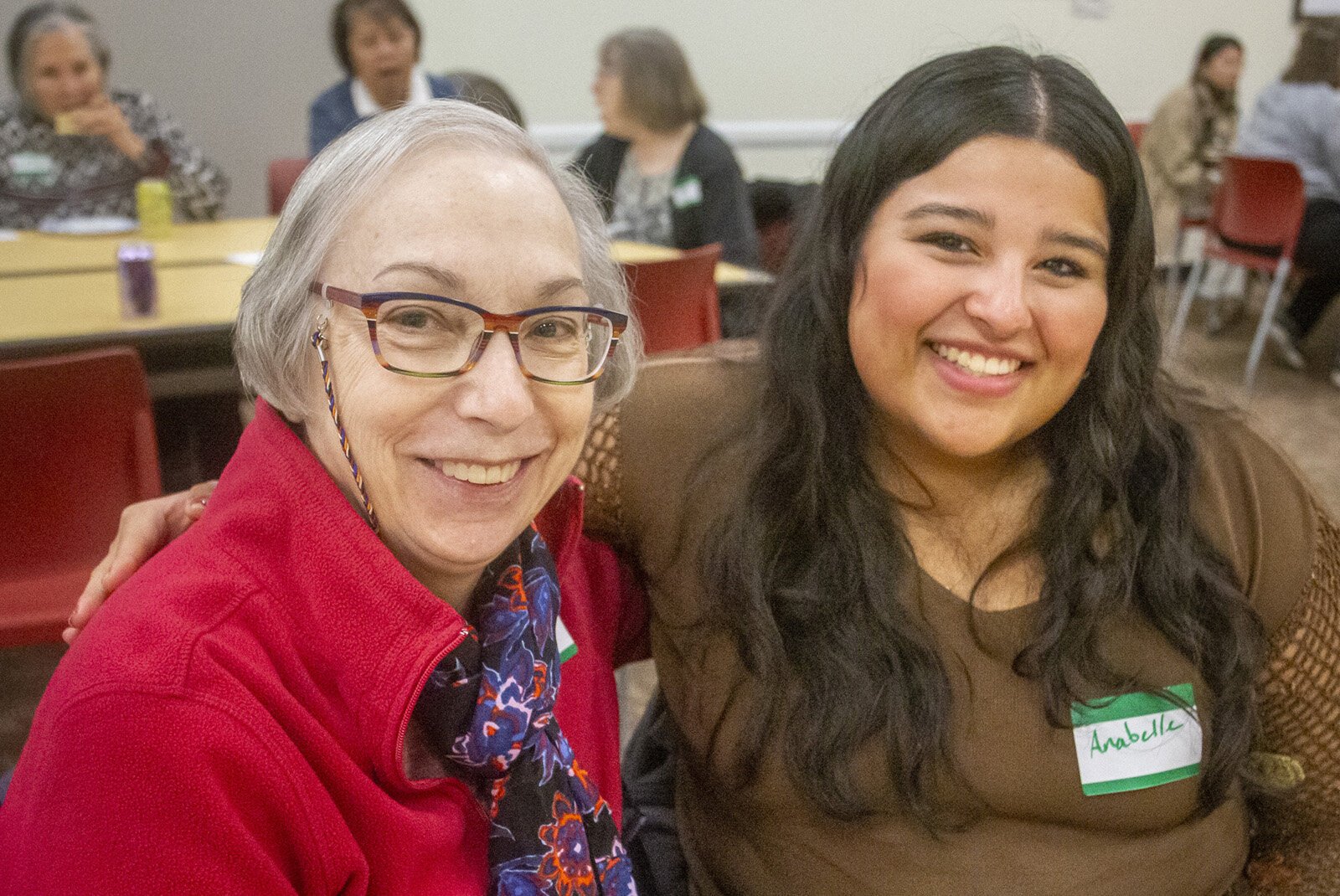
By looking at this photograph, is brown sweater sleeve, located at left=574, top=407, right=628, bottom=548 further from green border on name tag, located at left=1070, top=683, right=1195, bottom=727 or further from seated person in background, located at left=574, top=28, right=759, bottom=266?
seated person in background, located at left=574, top=28, right=759, bottom=266

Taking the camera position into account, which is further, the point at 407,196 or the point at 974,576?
the point at 974,576

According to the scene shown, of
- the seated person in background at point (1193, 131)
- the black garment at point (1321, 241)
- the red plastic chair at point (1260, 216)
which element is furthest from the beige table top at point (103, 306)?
the seated person in background at point (1193, 131)

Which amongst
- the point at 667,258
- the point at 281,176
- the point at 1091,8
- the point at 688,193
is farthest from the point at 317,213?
the point at 1091,8

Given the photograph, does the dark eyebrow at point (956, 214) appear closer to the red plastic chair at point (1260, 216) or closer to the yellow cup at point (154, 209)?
the yellow cup at point (154, 209)

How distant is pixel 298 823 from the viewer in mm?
926

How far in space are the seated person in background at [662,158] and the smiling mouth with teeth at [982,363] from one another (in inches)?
121

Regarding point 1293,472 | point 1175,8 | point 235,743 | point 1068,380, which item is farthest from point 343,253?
point 1175,8

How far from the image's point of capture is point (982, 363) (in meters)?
1.32

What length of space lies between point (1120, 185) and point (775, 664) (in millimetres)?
683

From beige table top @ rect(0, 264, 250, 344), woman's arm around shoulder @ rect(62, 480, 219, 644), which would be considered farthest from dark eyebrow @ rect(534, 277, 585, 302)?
beige table top @ rect(0, 264, 250, 344)

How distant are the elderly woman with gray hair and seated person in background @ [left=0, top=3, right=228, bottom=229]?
3763mm

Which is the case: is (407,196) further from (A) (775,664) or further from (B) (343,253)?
(A) (775,664)

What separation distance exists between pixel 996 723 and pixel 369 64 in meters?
4.04

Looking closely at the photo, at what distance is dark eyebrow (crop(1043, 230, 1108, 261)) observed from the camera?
130cm
